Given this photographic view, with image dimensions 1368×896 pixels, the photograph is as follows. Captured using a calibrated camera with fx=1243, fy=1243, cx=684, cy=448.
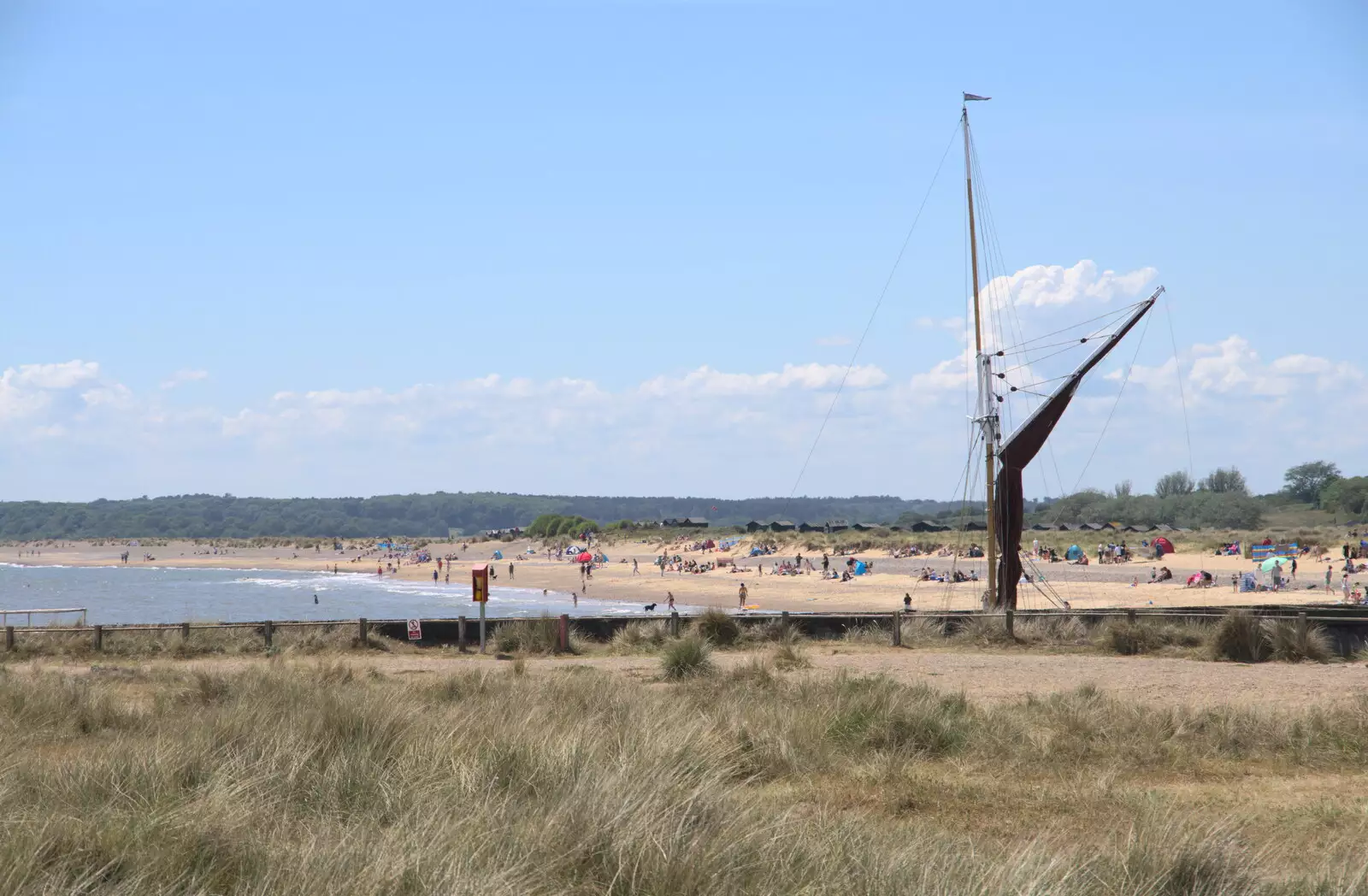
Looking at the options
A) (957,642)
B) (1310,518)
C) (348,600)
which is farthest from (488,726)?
(1310,518)

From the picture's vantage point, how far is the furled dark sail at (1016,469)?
26.4 meters

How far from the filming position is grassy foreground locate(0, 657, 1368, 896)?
6223 mm

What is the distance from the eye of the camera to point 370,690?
12.6m

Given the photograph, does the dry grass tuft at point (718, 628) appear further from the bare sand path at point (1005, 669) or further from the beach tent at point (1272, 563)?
the beach tent at point (1272, 563)

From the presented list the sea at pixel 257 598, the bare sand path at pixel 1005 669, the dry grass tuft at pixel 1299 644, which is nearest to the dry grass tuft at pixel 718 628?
the bare sand path at pixel 1005 669

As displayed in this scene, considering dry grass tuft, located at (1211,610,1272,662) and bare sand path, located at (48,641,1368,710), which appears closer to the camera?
bare sand path, located at (48,641,1368,710)

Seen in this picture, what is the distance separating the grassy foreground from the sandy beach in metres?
20.0

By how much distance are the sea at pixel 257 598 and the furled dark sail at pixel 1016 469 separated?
16515mm

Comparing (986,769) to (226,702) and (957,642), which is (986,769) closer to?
(226,702)

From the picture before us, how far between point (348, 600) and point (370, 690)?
5029 centimetres

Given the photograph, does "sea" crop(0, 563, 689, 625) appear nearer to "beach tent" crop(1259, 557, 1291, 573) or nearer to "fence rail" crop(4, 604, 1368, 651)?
"fence rail" crop(4, 604, 1368, 651)

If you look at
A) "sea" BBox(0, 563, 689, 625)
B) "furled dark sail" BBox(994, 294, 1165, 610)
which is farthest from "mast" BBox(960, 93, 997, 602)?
"sea" BBox(0, 563, 689, 625)

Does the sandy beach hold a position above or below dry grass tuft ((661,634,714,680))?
below

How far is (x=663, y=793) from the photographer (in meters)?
7.55
